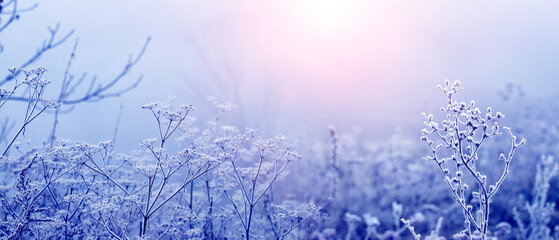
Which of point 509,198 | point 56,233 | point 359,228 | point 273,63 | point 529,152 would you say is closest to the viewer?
point 56,233

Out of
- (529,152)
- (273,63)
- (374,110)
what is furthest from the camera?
(374,110)

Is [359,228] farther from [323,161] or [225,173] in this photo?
[225,173]

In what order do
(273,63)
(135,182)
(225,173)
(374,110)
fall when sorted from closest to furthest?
1. (225,173)
2. (135,182)
3. (273,63)
4. (374,110)

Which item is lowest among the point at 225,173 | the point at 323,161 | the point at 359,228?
the point at 225,173

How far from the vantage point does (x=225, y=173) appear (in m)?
2.57

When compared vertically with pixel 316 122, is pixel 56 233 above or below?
below

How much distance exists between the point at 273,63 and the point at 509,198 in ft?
18.4

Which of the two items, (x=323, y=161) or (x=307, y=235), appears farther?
(x=323, y=161)

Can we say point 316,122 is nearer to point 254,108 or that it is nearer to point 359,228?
point 254,108

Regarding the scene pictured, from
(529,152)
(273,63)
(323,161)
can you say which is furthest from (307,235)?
(529,152)

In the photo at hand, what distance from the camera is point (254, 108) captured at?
9.65 metres

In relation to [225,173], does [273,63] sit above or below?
above

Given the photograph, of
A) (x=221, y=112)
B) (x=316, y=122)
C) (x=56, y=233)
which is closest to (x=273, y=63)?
(x=316, y=122)

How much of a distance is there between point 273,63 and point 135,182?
7.44 meters
